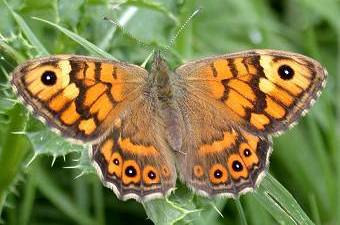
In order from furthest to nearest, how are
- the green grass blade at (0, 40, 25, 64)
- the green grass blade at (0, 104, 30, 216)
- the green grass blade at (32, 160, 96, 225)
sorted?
the green grass blade at (32, 160, 96, 225), the green grass blade at (0, 104, 30, 216), the green grass blade at (0, 40, 25, 64)

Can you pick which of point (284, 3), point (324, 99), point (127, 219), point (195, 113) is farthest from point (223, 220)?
point (284, 3)

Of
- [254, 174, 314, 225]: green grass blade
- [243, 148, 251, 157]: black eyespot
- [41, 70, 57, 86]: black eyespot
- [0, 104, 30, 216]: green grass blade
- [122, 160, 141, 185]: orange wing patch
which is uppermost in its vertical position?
[243, 148, 251, 157]: black eyespot

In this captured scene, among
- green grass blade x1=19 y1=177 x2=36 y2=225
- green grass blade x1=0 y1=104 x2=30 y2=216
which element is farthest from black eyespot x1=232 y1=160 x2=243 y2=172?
green grass blade x1=19 y1=177 x2=36 y2=225

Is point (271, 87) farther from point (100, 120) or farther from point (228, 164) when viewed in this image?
point (100, 120)

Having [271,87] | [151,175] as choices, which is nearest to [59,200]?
[151,175]

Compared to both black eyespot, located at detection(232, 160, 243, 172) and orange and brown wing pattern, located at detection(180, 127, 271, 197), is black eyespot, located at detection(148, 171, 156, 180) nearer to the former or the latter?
orange and brown wing pattern, located at detection(180, 127, 271, 197)

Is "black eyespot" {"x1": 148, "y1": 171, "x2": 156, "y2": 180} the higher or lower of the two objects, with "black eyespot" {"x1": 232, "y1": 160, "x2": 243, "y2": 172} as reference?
lower
